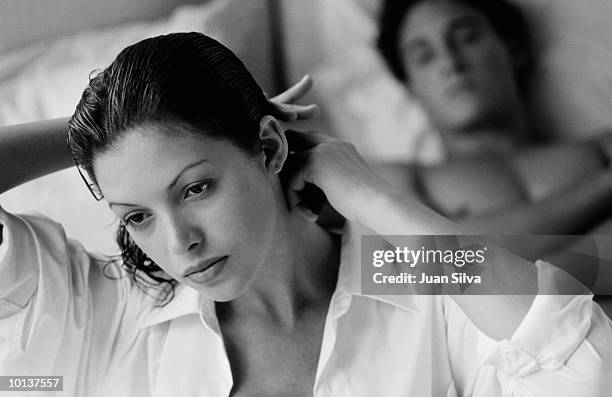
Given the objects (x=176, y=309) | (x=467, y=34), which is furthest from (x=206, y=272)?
(x=467, y=34)

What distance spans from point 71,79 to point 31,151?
0.24 m

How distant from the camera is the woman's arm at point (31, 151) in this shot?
0.69m

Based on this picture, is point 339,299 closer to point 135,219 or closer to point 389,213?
point 389,213

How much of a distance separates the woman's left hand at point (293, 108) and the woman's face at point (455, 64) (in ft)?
0.66

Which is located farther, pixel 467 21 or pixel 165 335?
pixel 467 21

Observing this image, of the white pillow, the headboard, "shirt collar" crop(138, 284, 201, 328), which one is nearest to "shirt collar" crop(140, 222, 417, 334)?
"shirt collar" crop(138, 284, 201, 328)

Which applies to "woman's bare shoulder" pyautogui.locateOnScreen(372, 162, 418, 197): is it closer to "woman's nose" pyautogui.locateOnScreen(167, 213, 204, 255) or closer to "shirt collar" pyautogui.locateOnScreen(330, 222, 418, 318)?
"shirt collar" pyautogui.locateOnScreen(330, 222, 418, 318)

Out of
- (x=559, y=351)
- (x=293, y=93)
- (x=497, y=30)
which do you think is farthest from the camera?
(x=497, y=30)

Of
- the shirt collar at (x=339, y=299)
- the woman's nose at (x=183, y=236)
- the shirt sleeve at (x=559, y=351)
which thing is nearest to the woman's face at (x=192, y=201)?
the woman's nose at (x=183, y=236)

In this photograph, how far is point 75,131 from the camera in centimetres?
61

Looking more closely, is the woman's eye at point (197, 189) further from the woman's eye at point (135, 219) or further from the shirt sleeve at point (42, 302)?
the shirt sleeve at point (42, 302)

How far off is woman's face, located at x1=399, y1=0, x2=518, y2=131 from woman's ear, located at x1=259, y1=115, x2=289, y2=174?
33 cm

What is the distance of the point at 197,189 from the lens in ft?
1.94

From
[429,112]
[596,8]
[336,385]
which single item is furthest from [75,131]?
[596,8]
